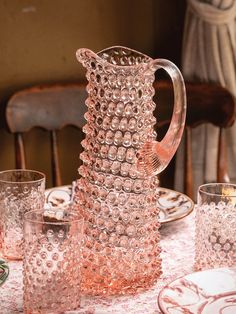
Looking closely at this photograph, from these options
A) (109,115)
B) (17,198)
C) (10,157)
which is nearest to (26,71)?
(10,157)

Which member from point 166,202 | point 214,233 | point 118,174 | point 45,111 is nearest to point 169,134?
point 118,174

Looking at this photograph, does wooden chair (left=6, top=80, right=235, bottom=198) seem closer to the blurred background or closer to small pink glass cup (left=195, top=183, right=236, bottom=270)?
the blurred background

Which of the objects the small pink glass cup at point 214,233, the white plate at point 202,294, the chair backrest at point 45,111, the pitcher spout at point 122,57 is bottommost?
the white plate at point 202,294

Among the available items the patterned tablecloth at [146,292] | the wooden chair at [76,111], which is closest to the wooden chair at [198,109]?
the wooden chair at [76,111]

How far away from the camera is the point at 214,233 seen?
1.19 metres

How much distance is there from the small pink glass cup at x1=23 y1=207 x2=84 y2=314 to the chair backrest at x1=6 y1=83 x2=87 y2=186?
1.06 m

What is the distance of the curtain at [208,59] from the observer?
2311mm

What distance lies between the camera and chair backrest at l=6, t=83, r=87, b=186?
2088mm

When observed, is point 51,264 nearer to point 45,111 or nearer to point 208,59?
point 45,111

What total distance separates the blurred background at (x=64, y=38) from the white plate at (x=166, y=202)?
70 centimetres

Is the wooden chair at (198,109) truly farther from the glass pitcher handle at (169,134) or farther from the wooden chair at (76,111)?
the glass pitcher handle at (169,134)

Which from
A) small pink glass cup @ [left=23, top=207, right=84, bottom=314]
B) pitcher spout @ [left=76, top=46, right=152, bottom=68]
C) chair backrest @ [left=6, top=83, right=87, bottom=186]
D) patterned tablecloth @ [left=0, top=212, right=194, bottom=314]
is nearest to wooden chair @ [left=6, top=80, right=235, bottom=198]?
chair backrest @ [left=6, top=83, right=87, bottom=186]

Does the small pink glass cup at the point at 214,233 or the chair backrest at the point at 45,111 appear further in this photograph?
the chair backrest at the point at 45,111

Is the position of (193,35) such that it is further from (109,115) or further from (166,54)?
(109,115)
